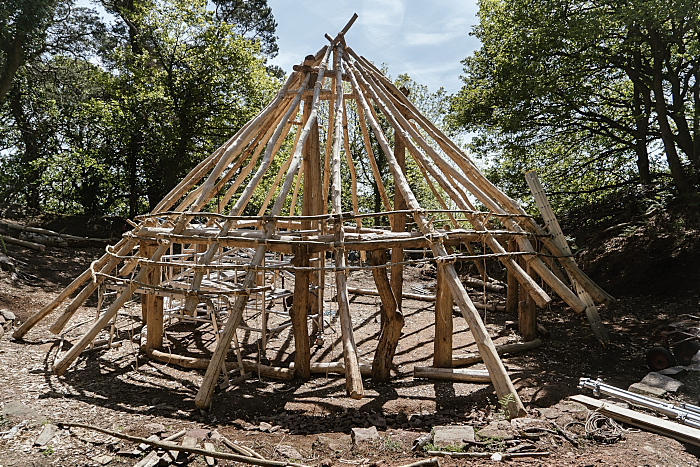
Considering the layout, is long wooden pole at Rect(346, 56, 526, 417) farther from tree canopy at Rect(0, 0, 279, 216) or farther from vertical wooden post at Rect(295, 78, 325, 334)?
tree canopy at Rect(0, 0, 279, 216)

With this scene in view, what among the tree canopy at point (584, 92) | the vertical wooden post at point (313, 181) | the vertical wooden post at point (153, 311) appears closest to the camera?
the vertical wooden post at point (153, 311)

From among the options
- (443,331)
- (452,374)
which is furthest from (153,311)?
(452,374)

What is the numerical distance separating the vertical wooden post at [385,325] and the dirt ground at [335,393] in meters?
0.28

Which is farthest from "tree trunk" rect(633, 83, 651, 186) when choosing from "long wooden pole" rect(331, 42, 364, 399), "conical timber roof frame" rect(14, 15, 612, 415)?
"long wooden pole" rect(331, 42, 364, 399)

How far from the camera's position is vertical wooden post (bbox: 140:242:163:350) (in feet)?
29.2

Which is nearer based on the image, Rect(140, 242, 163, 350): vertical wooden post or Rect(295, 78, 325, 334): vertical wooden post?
Rect(140, 242, 163, 350): vertical wooden post

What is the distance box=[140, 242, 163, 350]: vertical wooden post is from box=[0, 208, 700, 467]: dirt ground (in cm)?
42

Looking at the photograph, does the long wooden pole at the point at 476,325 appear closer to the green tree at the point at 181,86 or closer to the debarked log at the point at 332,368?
the debarked log at the point at 332,368

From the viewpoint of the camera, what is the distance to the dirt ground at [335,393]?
5.21 metres

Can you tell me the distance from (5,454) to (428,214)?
269 inches

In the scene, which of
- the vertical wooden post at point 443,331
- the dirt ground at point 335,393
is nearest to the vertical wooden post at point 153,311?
the dirt ground at point 335,393

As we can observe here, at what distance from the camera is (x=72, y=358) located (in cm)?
799

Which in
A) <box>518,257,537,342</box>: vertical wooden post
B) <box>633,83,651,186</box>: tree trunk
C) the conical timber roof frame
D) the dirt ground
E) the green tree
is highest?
the green tree

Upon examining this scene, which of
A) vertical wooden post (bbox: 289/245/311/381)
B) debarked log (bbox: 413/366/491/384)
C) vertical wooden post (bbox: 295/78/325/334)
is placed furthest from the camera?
vertical wooden post (bbox: 295/78/325/334)
